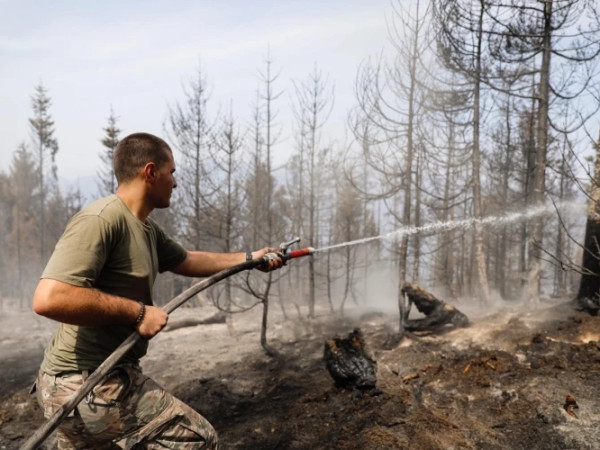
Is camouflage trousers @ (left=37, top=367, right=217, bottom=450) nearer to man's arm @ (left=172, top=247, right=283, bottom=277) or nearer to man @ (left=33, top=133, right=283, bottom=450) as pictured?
man @ (left=33, top=133, right=283, bottom=450)

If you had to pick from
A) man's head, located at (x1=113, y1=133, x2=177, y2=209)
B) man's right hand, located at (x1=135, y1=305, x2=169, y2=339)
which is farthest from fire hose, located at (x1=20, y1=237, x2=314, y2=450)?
man's head, located at (x1=113, y1=133, x2=177, y2=209)

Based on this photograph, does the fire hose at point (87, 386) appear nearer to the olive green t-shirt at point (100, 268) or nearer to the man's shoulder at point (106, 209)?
the olive green t-shirt at point (100, 268)

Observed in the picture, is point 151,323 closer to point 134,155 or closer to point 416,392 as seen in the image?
point 134,155

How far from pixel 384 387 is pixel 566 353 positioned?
106 inches

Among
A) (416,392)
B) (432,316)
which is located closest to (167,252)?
(416,392)

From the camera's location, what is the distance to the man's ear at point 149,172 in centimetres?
260

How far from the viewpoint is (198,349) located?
1084 centimetres

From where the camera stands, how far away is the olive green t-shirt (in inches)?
81.7

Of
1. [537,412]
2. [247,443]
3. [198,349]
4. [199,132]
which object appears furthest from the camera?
[199,132]

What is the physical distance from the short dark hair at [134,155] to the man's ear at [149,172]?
0.09 feet

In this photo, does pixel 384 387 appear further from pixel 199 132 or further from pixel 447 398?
pixel 199 132

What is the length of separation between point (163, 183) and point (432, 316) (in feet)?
25.1

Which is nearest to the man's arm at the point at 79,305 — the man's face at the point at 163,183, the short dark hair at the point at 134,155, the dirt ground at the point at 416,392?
the man's face at the point at 163,183

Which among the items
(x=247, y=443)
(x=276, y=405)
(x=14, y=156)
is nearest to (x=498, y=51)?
(x=276, y=405)
